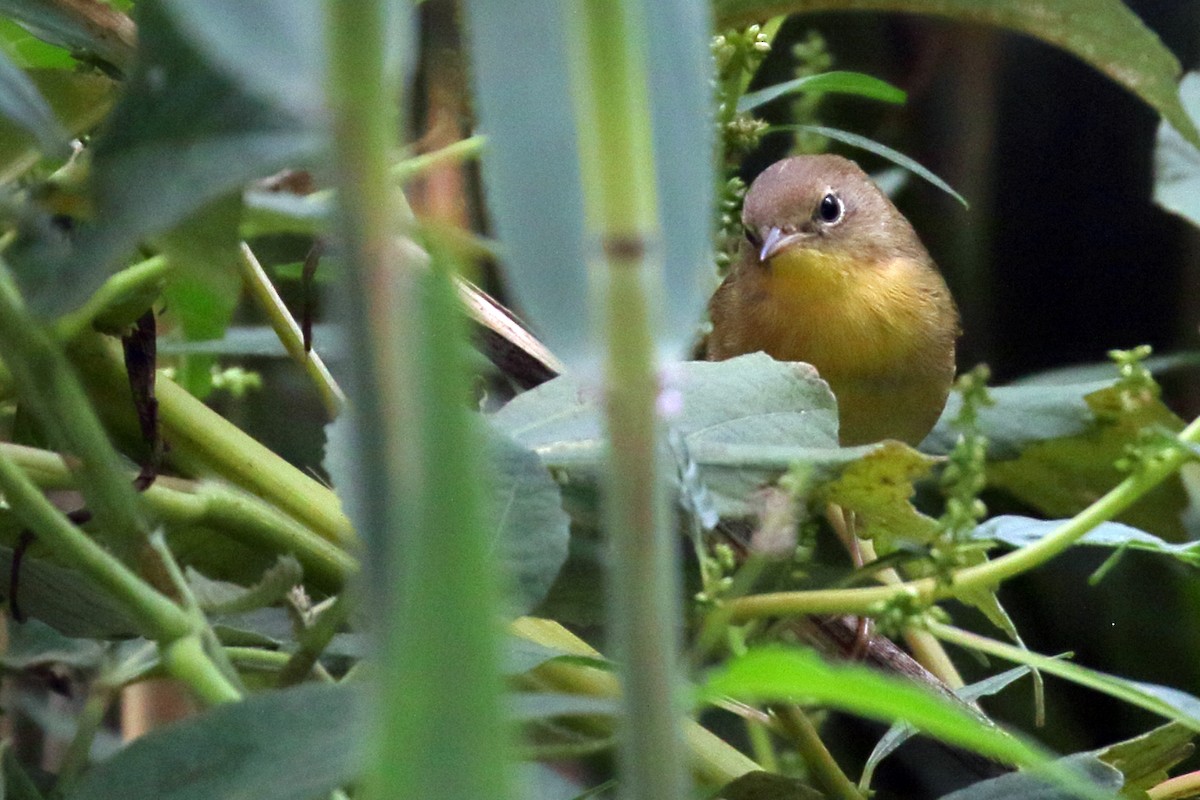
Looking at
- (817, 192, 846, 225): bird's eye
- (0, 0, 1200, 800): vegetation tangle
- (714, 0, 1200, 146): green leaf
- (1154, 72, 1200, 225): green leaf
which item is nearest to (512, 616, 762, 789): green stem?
(0, 0, 1200, 800): vegetation tangle

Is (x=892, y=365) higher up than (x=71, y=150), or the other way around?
(x=71, y=150)

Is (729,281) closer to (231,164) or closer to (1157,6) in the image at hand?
(1157,6)

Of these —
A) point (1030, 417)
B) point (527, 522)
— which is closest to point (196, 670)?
point (527, 522)

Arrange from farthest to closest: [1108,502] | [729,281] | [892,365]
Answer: [729,281]
[892,365]
[1108,502]

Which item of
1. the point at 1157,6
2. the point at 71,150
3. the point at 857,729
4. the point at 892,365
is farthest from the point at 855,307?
the point at 71,150

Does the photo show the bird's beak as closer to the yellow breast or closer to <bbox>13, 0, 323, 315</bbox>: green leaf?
the yellow breast
